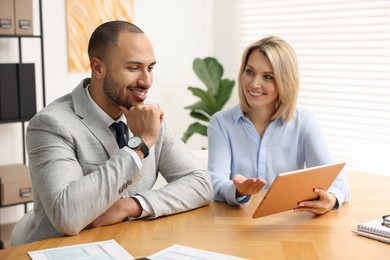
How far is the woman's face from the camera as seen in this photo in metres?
2.33

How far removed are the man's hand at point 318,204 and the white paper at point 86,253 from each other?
648mm

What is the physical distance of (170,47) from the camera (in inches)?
174

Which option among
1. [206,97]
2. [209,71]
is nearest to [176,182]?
[206,97]

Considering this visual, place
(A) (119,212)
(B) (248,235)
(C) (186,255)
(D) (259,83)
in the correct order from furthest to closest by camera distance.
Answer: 1. (D) (259,83)
2. (A) (119,212)
3. (B) (248,235)
4. (C) (186,255)

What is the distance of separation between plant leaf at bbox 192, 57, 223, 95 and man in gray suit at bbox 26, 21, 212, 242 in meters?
2.22

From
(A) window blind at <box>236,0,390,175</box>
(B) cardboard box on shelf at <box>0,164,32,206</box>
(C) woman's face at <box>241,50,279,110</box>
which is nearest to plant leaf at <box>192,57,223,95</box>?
(A) window blind at <box>236,0,390,175</box>

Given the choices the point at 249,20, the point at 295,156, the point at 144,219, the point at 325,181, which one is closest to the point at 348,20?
the point at 249,20

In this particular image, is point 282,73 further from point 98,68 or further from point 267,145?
point 98,68

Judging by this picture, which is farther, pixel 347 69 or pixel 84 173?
pixel 347 69

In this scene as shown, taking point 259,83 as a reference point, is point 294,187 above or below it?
below

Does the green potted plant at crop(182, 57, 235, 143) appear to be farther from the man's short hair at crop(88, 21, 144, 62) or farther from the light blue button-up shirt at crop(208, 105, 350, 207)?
the man's short hair at crop(88, 21, 144, 62)

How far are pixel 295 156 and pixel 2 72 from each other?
74.5 inches

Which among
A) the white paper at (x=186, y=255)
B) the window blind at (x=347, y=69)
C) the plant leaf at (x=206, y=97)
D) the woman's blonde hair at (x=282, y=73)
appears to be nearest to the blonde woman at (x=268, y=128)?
the woman's blonde hair at (x=282, y=73)

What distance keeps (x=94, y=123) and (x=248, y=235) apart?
0.65m
